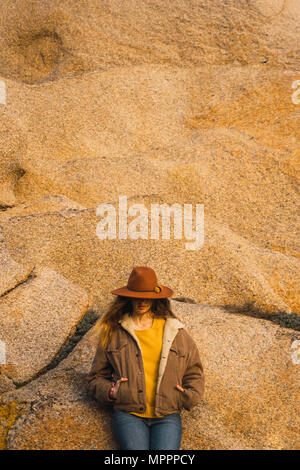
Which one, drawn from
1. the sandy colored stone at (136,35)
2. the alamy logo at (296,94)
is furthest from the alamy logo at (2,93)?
the alamy logo at (296,94)

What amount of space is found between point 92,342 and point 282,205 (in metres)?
8.19

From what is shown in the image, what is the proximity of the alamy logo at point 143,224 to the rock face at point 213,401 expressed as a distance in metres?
2.95

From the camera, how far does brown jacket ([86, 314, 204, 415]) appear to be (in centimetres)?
535

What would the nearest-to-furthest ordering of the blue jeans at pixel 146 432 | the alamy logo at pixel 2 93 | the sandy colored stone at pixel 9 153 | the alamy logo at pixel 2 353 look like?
the blue jeans at pixel 146 432 → the alamy logo at pixel 2 353 → the sandy colored stone at pixel 9 153 → the alamy logo at pixel 2 93

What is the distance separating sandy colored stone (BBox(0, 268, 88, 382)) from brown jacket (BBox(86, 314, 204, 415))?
239 cm

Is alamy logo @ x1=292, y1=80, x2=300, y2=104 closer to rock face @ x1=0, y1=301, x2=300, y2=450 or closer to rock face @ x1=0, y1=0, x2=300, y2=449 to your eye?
rock face @ x1=0, y1=0, x2=300, y2=449

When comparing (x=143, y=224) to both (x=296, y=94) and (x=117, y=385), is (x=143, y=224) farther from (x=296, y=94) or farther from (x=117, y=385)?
(x=296, y=94)

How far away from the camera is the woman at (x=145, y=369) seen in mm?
5262

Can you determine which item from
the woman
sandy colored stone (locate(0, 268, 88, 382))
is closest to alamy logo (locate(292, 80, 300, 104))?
sandy colored stone (locate(0, 268, 88, 382))

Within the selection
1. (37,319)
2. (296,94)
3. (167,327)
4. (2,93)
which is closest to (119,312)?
(167,327)

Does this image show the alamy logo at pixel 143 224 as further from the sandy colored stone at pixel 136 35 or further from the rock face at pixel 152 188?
the sandy colored stone at pixel 136 35
